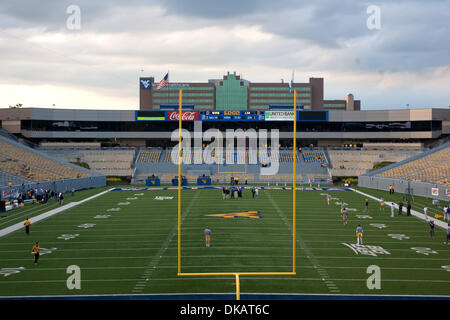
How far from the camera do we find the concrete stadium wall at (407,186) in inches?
1175

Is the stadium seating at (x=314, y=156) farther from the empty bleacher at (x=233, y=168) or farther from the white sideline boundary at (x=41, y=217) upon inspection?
the white sideline boundary at (x=41, y=217)

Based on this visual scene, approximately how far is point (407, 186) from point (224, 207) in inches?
689

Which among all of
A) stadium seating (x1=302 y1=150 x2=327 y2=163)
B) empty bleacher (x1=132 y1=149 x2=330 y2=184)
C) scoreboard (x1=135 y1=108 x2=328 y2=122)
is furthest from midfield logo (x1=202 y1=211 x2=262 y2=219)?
scoreboard (x1=135 y1=108 x2=328 y2=122)

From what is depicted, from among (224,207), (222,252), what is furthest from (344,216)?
(224,207)

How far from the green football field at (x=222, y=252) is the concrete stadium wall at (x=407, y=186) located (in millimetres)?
8285

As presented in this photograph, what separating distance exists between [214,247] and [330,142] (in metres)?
47.2

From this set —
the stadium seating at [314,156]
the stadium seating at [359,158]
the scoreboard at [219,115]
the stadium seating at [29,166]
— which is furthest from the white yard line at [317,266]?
the scoreboard at [219,115]

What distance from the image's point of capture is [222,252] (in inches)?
587

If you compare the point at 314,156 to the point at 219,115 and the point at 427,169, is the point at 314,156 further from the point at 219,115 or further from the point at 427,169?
the point at 427,169

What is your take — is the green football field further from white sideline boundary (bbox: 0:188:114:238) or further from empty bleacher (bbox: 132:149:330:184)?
empty bleacher (bbox: 132:149:330:184)

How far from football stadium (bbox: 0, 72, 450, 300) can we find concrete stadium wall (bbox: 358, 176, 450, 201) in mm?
140

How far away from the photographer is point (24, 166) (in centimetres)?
3703
